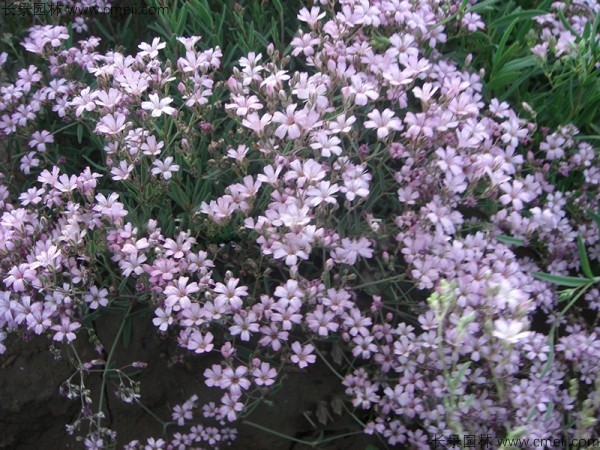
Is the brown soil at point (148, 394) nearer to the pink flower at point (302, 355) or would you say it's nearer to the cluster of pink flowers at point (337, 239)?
the cluster of pink flowers at point (337, 239)

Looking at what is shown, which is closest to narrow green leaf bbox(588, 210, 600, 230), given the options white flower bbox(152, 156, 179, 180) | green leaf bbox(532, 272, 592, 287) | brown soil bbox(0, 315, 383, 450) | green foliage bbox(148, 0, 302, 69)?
green leaf bbox(532, 272, 592, 287)

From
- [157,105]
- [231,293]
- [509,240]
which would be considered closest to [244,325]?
[231,293]

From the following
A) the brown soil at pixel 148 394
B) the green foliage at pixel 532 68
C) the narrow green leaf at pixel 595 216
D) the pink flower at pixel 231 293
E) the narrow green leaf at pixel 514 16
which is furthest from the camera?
the narrow green leaf at pixel 514 16

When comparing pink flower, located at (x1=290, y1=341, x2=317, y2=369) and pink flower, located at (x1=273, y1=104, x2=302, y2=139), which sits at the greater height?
pink flower, located at (x1=273, y1=104, x2=302, y2=139)

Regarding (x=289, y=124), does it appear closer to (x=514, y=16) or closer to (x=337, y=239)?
(x=337, y=239)

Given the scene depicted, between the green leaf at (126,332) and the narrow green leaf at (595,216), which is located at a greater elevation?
the narrow green leaf at (595,216)

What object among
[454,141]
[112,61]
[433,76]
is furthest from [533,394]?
Answer: [112,61]

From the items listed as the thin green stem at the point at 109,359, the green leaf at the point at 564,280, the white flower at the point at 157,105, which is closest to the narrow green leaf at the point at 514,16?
the green leaf at the point at 564,280

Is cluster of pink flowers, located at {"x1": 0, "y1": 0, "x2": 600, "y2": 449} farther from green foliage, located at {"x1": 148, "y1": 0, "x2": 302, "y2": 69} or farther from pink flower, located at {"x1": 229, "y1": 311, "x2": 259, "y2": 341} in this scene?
green foliage, located at {"x1": 148, "y1": 0, "x2": 302, "y2": 69}

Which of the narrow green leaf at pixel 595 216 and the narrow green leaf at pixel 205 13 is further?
the narrow green leaf at pixel 205 13
